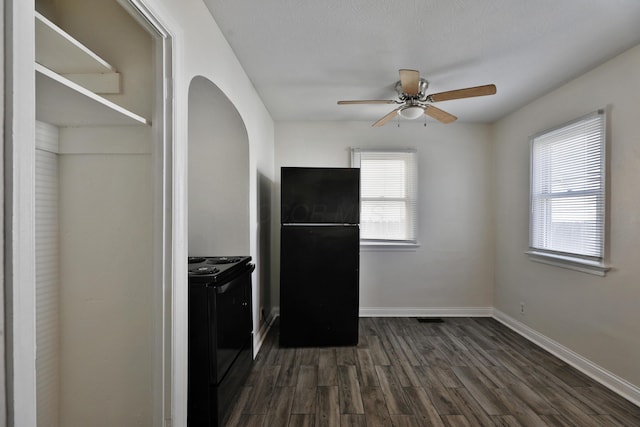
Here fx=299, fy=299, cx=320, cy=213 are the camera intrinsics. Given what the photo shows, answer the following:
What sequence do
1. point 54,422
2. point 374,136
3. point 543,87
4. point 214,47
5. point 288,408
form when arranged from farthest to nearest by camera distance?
1. point 374,136
2. point 543,87
3. point 288,408
4. point 214,47
5. point 54,422

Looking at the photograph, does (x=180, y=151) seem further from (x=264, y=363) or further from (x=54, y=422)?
(x=264, y=363)

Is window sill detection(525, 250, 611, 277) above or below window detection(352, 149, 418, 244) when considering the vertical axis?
below

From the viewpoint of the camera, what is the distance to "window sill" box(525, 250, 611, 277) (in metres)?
2.39

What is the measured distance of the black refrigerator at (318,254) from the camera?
116 inches

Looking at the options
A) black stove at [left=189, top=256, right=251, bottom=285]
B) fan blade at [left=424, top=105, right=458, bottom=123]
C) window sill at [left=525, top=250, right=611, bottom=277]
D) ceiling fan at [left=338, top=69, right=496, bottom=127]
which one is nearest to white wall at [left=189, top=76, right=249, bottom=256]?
black stove at [left=189, top=256, right=251, bottom=285]

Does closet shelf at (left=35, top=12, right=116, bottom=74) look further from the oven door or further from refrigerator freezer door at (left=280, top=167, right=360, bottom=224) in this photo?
refrigerator freezer door at (left=280, top=167, right=360, bottom=224)

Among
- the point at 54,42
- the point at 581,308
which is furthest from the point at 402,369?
the point at 54,42

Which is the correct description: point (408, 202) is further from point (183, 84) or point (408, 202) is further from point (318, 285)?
point (183, 84)

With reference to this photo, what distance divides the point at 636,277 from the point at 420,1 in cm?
242

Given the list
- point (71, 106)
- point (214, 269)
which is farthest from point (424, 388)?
point (71, 106)

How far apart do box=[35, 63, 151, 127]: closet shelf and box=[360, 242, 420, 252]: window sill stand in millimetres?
2992

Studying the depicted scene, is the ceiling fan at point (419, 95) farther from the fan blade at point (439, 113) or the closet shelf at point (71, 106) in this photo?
the closet shelf at point (71, 106)

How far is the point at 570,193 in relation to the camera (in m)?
2.72

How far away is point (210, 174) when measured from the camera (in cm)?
263
